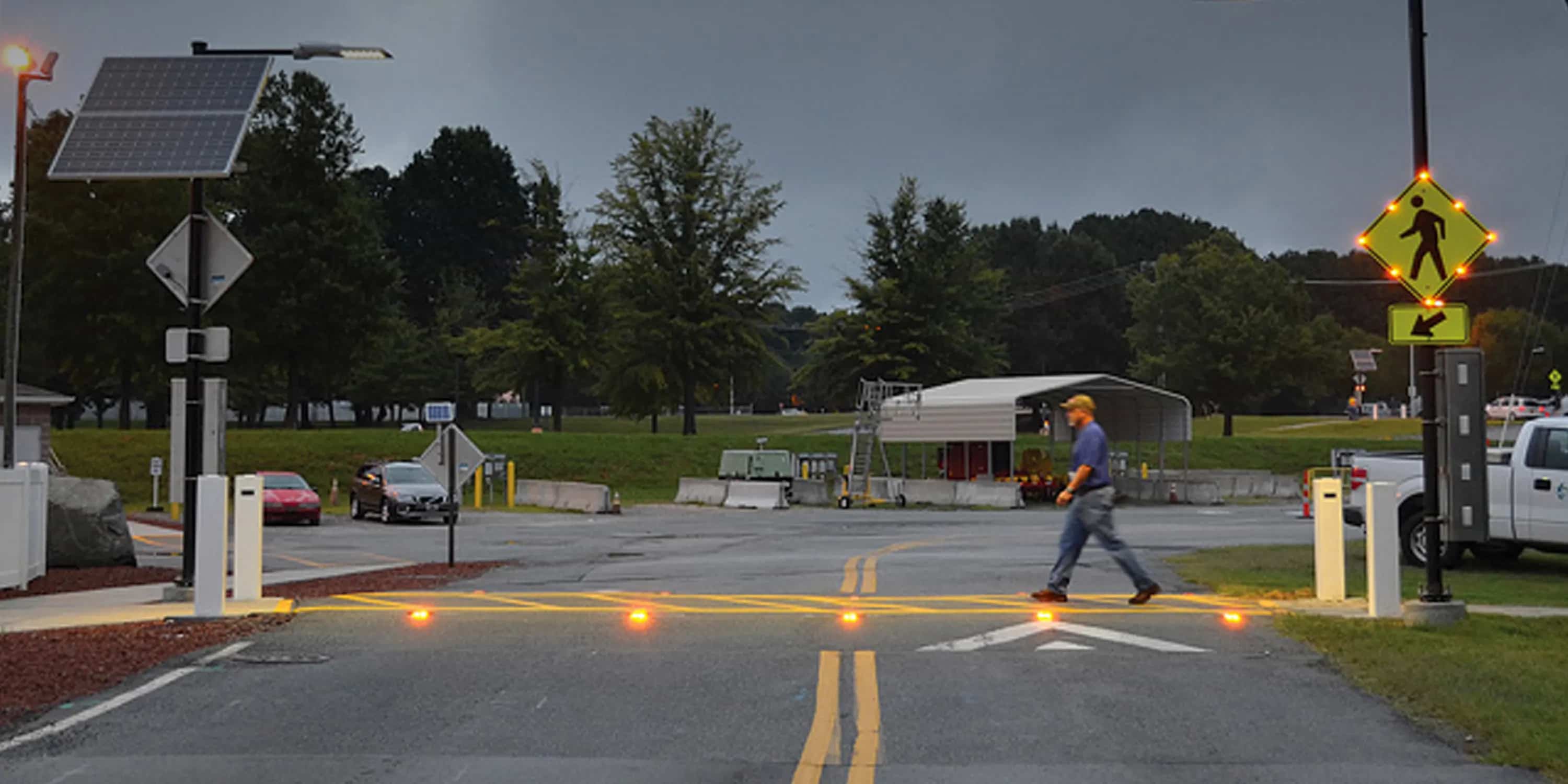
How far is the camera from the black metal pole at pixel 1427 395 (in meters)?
10.8

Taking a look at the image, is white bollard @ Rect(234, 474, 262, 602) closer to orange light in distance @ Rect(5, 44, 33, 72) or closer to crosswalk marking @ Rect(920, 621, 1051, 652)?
crosswalk marking @ Rect(920, 621, 1051, 652)

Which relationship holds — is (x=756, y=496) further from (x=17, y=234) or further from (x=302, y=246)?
(x=302, y=246)

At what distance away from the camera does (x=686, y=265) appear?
201ft

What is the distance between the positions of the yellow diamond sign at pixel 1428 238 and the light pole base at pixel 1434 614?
Result: 2533 mm

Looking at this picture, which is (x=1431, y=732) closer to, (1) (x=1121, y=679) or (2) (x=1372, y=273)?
(1) (x=1121, y=679)

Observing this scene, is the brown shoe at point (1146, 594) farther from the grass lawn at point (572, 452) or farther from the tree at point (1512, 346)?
the tree at point (1512, 346)

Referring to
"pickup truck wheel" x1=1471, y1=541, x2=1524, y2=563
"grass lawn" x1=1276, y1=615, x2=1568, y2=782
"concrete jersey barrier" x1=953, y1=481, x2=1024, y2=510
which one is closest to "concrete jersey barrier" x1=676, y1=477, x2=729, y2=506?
"concrete jersey barrier" x1=953, y1=481, x2=1024, y2=510

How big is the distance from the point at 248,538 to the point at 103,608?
170 cm

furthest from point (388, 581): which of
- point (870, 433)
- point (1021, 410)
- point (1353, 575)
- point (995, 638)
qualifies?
point (870, 433)

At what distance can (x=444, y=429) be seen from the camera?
17.6 metres

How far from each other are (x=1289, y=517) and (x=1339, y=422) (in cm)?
5509

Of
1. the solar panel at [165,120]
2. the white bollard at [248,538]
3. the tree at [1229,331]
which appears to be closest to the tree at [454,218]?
the tree at [1229,331]

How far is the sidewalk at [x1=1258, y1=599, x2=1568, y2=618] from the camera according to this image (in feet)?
37.3

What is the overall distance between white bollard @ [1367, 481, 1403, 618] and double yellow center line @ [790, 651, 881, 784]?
4.70 m
